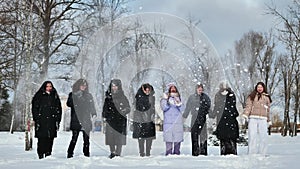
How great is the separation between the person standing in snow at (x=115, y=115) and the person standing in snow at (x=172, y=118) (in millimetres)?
878

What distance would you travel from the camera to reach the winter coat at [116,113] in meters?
8.77

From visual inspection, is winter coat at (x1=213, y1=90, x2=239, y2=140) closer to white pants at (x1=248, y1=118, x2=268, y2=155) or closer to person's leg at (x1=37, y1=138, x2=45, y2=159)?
white pants at (x1=248, y1=118, x2=268, y2=155)

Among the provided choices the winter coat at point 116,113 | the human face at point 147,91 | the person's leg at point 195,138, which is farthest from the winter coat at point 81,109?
the person's leg at point 195,138

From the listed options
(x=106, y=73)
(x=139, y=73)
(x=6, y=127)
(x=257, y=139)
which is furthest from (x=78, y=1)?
(x=6, y=127)

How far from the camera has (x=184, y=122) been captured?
31.4 feet

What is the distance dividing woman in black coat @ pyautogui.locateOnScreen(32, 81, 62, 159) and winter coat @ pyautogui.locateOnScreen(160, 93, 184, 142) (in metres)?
2.22

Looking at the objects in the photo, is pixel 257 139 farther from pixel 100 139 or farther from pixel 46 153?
pixel 46 153

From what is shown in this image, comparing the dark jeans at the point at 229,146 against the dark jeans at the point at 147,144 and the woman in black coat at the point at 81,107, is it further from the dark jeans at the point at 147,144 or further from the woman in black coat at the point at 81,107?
the woman in black coat at the point at 81,107

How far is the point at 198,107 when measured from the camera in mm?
9359

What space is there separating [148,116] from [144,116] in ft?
0.29

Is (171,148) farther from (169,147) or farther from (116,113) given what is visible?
(116,113)

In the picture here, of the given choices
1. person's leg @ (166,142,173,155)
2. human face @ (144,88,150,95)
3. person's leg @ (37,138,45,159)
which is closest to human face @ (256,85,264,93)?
person's leg @ (166,142,173,155)

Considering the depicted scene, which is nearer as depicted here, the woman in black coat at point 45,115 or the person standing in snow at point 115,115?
the woman in black coat at point 45,115

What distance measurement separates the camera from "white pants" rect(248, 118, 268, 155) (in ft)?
29.8
